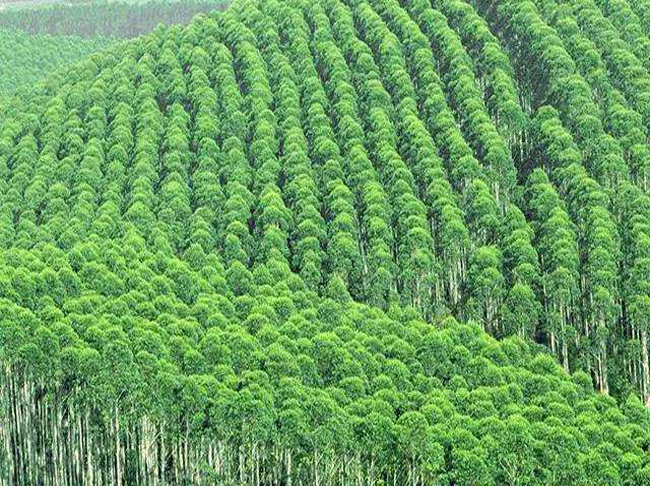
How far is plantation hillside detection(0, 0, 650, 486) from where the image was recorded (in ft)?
245

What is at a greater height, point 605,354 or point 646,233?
point 646,233

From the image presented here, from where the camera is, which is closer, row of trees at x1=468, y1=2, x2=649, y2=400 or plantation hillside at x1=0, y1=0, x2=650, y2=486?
plantation hillside at x1=0, y1=0, x2=650, y2=486

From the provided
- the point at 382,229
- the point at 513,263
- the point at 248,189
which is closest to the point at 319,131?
the point at 248,189

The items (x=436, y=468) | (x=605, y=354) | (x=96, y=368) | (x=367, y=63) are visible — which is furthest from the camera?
(x=367, y=63)

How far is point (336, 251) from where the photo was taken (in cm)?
10119

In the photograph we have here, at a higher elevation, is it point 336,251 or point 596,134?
point 596,134

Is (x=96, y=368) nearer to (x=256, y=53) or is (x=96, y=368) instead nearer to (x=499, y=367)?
(x=499, y=367)

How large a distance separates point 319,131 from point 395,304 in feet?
81.3

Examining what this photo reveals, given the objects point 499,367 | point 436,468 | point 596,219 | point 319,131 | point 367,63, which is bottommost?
point 436,468

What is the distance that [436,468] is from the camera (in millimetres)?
69875

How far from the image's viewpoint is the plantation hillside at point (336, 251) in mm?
74812

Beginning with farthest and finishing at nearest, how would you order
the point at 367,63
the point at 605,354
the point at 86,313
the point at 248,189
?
1. the point at 367,63
2. the point at 248,189
3. the point at 605,354
4. the point at 86,313

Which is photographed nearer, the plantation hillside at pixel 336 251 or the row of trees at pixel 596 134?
the plantation hillside at pixel 336 251

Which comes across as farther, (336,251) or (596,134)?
(596,134)
